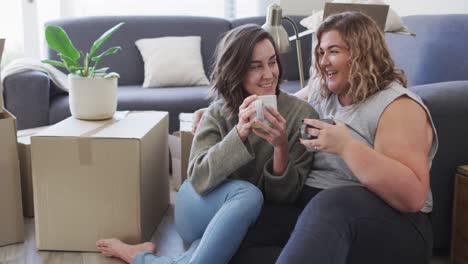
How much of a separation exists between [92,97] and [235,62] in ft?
2.18

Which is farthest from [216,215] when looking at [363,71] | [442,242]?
[442,242]

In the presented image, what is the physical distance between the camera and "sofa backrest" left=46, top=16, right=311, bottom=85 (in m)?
3.46

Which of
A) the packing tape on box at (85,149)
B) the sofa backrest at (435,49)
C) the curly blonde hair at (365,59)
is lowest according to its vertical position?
the packing tape on box at (85,149)

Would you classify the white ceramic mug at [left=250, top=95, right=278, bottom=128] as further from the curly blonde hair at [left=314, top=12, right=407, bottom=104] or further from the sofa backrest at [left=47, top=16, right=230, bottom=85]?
the sofa backrest at [left=47, top=16, right=230, bottom=85]

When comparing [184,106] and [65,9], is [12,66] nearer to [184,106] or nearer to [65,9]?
[184,106]

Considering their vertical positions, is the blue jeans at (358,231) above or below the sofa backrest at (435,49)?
below

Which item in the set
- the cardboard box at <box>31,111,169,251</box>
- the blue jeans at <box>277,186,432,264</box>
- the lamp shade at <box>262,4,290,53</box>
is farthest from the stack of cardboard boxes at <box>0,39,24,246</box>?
the blue jeans at <box>277,186,432,264</box>

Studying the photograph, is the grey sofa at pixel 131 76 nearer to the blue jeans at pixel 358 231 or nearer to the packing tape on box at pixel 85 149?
the packing tape on box at pixel 85 149

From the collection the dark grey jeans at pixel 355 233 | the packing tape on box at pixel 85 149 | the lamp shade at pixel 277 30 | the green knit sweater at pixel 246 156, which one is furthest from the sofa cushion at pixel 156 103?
the dark grey jeans at pixel 355 233

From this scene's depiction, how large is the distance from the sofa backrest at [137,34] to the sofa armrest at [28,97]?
61 cm

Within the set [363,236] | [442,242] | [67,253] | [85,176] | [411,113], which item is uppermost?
[411,113]

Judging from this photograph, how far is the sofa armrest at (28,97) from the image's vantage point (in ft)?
9.14

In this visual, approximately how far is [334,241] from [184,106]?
1.89 metres

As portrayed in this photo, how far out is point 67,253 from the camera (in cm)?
194
